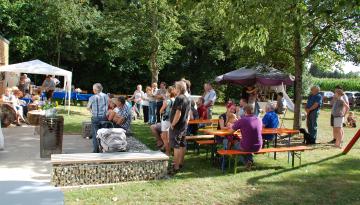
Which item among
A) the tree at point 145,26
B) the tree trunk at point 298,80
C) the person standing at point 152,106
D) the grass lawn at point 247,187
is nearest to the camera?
the grass lawn at point 247,187

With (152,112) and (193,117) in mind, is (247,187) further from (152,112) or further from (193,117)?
(152,112)

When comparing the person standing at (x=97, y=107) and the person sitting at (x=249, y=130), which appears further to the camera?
the person standing at (x=97, y=107)

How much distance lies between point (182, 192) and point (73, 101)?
59.6ft

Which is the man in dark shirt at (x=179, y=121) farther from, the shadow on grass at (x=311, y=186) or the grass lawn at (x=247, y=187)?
the shadow on grass at (x=311, y=186)

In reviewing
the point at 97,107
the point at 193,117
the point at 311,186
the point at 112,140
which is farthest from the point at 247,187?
the point at 193,117

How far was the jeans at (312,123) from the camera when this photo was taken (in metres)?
11.5

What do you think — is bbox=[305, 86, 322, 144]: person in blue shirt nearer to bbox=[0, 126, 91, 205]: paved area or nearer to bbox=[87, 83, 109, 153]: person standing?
bbox=[87, 83, 109, 153]: person standing

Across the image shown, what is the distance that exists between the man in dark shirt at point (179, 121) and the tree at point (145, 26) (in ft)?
49.8

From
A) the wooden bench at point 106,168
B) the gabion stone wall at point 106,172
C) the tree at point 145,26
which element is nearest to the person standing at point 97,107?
the wooden bench at point 106,168

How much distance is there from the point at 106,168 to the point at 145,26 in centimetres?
1742

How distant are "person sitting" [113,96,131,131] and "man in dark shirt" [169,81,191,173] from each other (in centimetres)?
141

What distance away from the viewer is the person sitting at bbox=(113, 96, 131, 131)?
28.8 ft

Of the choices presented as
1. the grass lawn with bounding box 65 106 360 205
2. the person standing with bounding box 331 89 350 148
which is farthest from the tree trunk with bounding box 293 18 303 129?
the grass lawn with bounding box 65 106 360 205

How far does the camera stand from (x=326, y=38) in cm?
1323
